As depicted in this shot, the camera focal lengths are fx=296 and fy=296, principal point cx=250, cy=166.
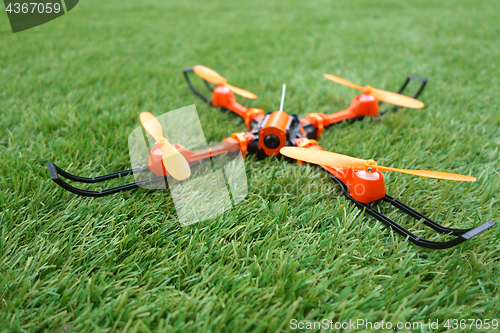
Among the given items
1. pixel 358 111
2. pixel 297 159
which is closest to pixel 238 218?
pixel 297 159

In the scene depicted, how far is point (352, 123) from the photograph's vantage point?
2.50m

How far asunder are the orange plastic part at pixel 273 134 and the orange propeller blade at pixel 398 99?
0.91m

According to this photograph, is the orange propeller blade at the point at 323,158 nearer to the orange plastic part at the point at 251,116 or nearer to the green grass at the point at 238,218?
the green grass at the point at 238,218

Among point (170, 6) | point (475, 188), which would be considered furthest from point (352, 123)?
point (170, 6)

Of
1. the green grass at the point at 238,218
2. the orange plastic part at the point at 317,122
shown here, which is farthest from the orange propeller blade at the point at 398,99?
the orange plastic part at the point at 317,122

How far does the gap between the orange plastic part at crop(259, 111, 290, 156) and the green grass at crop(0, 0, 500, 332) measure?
0.10m

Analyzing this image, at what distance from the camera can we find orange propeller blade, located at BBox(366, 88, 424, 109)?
2.12 m

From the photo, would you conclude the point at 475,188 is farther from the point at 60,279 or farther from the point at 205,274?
the point at 60,279

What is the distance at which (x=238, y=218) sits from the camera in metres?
1.55

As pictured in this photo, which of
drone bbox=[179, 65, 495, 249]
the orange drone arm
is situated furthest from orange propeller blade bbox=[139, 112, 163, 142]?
the orange drone arm

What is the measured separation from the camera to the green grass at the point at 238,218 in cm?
116

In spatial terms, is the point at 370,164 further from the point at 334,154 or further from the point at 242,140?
the point at 242,140

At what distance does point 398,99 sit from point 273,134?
1085 mm

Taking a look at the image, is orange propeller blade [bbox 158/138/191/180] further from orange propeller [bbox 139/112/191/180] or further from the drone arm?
the drone arm
